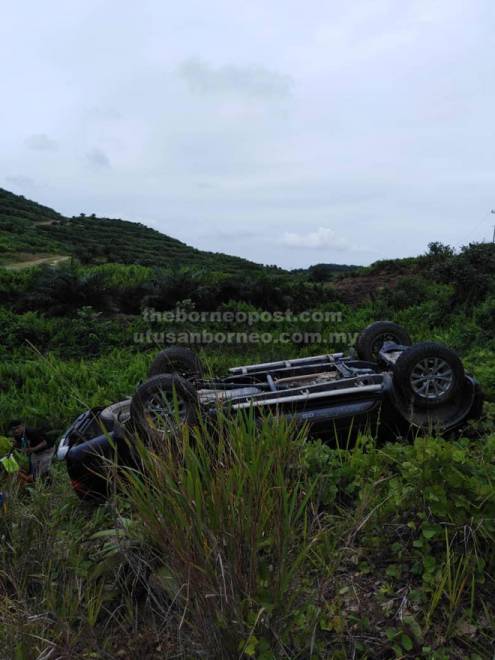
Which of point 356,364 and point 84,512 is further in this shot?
point 356,364

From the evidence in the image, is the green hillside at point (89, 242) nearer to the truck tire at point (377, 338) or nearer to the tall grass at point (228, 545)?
the truck tire at point (377, 338)

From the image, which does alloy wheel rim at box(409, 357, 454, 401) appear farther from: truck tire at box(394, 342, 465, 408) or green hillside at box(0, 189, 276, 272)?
green hillside at box(0, 189, 276, 272)

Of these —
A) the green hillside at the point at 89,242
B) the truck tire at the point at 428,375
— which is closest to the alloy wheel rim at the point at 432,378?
the truck tire at the point at 428,375

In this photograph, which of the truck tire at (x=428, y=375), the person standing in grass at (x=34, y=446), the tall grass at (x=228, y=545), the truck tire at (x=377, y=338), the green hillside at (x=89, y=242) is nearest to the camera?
the tall grass at (x=228, y=545)

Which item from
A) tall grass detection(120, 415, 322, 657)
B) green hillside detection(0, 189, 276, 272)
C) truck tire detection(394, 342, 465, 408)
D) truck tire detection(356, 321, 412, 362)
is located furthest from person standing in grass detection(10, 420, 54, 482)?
green hillside detection(0, 189, 276, 272)

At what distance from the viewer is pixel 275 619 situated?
1.79m

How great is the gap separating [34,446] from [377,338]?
16.3 ft

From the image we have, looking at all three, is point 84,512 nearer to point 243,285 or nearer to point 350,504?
point 350,504

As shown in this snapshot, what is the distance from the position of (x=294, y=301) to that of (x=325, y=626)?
1260 centimetres

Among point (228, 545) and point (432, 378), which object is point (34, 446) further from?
point (228, 545)

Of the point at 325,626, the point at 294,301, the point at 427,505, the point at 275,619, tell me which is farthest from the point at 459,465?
the point at 294,301

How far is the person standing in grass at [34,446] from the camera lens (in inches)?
256

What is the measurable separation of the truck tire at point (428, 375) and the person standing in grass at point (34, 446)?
14.6ft

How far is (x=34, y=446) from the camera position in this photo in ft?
23.5
